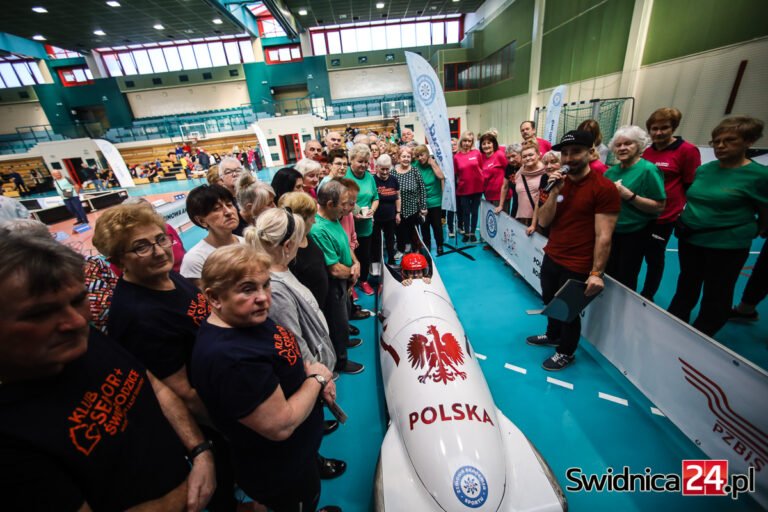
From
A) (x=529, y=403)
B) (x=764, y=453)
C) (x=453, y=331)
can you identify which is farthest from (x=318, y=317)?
(x=764, y=453)

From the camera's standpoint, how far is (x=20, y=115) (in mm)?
23766

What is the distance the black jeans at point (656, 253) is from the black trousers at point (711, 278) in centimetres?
41

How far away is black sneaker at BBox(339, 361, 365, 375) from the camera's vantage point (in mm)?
3068

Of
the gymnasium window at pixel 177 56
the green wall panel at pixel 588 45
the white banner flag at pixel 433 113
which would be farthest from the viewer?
the gymnasium window at pixel 177 56

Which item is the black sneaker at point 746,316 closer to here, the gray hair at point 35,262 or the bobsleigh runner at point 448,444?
the bobsleigh runner at point 448,444

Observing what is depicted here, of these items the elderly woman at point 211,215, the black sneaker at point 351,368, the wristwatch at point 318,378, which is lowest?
the black sneaker at point 351,368

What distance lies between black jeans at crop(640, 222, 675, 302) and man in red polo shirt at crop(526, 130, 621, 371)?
1210mm

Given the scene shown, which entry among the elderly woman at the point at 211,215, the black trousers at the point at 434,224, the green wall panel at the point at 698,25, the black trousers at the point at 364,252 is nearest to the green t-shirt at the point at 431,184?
the black trousers at the point at 434,224

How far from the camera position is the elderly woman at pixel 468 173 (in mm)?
5285

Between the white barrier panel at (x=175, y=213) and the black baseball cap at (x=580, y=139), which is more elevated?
the black baseball cap at (x=580, y=139)

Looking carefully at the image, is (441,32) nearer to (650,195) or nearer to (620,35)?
(620,35)

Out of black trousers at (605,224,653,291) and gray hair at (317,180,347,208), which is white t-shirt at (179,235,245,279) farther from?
black trousers at (605,224,653,291)

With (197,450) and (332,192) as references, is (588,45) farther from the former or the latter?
(197,450)

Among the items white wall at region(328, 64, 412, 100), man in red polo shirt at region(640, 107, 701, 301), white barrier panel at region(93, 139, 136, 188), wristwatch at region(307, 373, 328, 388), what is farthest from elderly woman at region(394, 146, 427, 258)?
white wall at region(328, 64, 412, 100)
